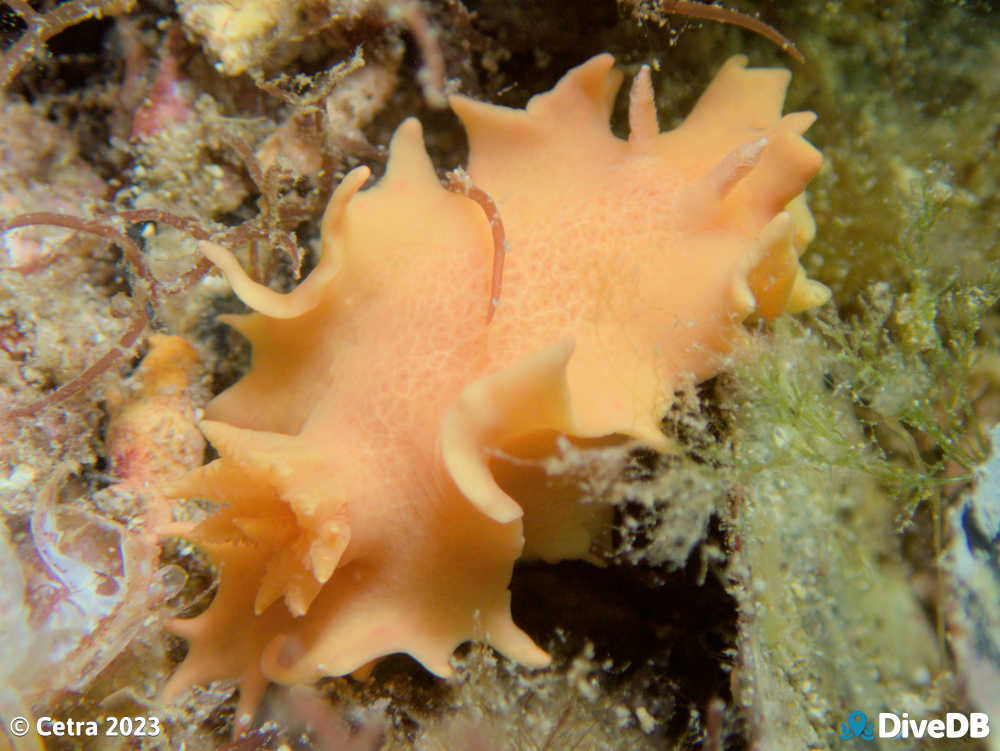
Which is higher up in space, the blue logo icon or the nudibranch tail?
the nudibranch tail

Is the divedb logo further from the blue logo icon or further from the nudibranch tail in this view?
the nudibranch tail

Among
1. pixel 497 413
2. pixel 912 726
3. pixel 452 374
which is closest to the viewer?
pixel 497 413

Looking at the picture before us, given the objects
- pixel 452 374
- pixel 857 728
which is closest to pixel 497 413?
pixel 452 374

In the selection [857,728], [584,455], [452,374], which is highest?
[452,374]

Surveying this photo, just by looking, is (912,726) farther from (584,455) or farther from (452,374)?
(452,374)

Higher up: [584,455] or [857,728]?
[584,455]

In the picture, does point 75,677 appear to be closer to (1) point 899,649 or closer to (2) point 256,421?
(2) point 256,421

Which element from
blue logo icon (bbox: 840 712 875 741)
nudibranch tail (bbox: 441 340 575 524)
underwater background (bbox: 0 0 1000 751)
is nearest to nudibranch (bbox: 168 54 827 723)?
nudibranch tail (bbox: 441 340 575 524)
